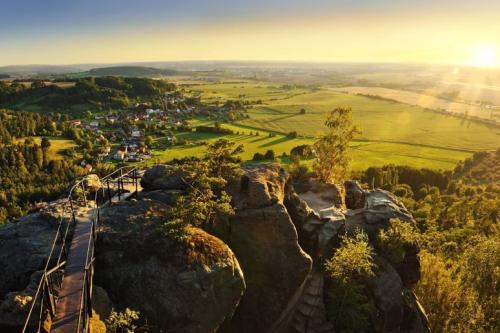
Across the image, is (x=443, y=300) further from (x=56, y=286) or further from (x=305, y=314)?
(x=56, y=286)

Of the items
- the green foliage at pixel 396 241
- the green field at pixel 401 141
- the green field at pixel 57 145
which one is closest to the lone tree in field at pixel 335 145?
the green foliage at pixel 396 241

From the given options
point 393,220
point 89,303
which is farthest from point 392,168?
point 89,303

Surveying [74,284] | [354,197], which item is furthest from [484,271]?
[74,284]

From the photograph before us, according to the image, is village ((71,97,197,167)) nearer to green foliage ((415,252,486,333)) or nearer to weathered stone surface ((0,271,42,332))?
green foliage ((415,252,486,333))

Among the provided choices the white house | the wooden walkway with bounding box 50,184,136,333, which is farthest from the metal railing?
the white house

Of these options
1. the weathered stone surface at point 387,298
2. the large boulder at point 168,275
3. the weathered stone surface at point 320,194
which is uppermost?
the large boulder at point 168,275

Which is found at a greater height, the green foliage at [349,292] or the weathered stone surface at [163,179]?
the weathered stone surface at [163,179]

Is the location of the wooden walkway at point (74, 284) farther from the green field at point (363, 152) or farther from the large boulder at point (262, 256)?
the green field at point (363, 152)
